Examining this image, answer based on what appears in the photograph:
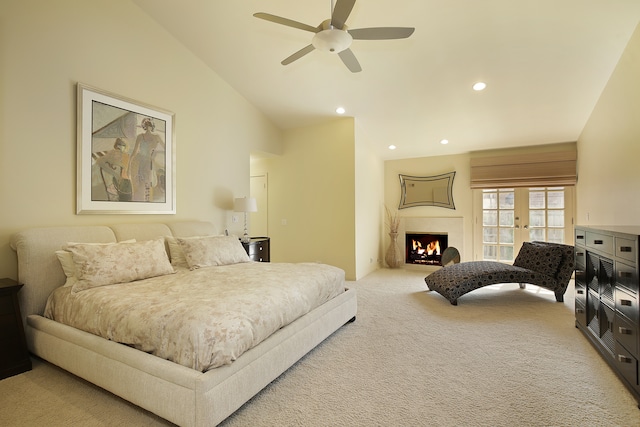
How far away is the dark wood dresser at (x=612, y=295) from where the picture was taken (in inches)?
78.2

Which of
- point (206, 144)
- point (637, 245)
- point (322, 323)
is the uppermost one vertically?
point (206, 144)

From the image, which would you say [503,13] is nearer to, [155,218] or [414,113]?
[414,113]

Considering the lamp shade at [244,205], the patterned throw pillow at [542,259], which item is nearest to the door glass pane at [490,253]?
the patterned throw pillow at [542,259]

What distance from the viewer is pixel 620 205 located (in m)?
3.51

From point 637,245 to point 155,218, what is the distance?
4485mm

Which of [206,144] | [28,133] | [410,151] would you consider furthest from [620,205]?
[28,133]

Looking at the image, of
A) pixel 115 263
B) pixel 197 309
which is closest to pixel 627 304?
pixel 197 309

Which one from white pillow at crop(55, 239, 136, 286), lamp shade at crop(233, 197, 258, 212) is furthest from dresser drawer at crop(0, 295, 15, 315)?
lamp shade at crop(233, 197, 258, 212)

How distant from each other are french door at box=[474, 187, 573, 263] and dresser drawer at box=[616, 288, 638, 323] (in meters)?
3.96

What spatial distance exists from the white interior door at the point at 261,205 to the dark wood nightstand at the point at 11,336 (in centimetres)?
413

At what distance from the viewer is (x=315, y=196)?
5812 mm

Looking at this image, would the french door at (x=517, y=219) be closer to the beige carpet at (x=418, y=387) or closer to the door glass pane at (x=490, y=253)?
the door glass pane at (x=490, y=253)

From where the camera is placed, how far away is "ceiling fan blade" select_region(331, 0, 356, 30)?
7.14 ft

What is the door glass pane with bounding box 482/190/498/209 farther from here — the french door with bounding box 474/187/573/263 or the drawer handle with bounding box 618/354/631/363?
the drawer handle with bounding box 618/354/631/363
